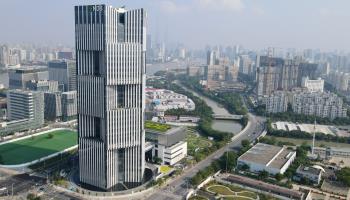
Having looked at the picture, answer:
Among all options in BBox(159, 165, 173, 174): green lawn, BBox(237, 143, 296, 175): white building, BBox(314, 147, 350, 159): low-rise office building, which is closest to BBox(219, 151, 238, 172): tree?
BBox(237, 143, 296, 175): white building

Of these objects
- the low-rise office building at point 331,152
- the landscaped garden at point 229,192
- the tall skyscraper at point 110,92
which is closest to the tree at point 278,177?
the landscaped garden at point 229,192

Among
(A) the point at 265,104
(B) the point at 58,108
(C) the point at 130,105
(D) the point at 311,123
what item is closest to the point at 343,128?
(D) the point at 311,123

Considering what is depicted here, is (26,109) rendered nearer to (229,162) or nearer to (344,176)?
(229,162)

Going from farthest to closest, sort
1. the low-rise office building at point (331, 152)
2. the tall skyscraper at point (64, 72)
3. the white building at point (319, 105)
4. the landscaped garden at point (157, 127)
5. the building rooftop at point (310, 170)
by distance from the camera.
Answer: the tall skyscraper at point (64, 72) → the white building at point (319, 105) → the low-rise office building at point (331, 152) → the landscaped garden at point (157, 127) → the building rooftop at point (310, 170)

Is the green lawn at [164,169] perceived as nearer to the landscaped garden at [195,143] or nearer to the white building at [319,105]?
the landscaped garden at [195,143]

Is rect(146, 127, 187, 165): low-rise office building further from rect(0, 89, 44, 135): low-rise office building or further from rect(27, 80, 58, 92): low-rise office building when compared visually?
rect(27, 80, 58, 92): low-rise office building
